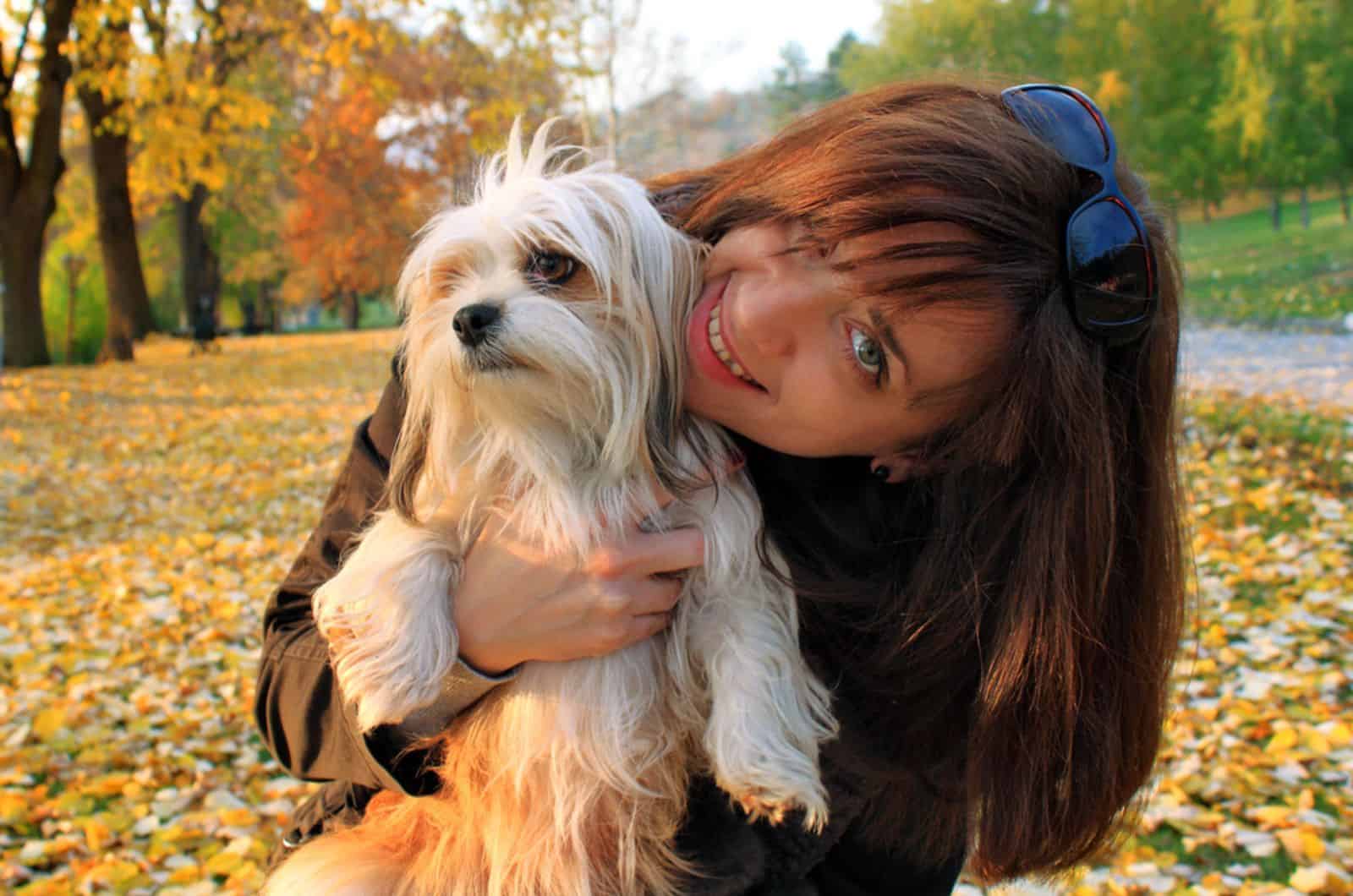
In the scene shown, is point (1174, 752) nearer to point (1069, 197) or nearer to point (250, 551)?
point (1069, 197)

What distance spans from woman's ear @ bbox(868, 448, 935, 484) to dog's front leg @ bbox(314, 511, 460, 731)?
914 mm

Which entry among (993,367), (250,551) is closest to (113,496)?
(250,551)

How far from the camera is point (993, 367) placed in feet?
5.77

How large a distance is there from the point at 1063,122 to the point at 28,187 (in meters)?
20.8

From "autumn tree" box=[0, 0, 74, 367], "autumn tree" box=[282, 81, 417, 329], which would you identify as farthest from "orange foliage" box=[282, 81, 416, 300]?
"autumn tree" box=[0, 0, 74, 367]

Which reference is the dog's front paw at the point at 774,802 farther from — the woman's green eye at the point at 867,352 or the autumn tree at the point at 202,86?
the autumn tree at the point at 202,86

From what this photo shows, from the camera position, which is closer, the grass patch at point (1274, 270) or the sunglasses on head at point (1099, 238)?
the sunglasses on head at point (1099, 238)

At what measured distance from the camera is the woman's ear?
1.95 meters

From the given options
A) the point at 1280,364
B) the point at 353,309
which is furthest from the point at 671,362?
the point at 353,309

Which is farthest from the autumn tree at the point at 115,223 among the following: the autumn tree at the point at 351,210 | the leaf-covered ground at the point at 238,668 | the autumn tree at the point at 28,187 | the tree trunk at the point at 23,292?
the autumn tree at the point at 351,210

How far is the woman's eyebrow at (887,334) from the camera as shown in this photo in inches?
66.1

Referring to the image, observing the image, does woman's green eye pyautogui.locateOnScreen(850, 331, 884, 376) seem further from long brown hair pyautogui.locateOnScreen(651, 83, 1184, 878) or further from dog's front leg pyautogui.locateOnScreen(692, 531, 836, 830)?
dog's front leg pyautogui.locateOnScreen(692, 531, 836, 830)

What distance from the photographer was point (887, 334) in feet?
5.52

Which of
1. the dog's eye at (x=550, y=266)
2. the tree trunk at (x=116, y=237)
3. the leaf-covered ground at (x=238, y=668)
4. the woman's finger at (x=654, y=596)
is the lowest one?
the leaf-covered ground at (x=238, y=668)
